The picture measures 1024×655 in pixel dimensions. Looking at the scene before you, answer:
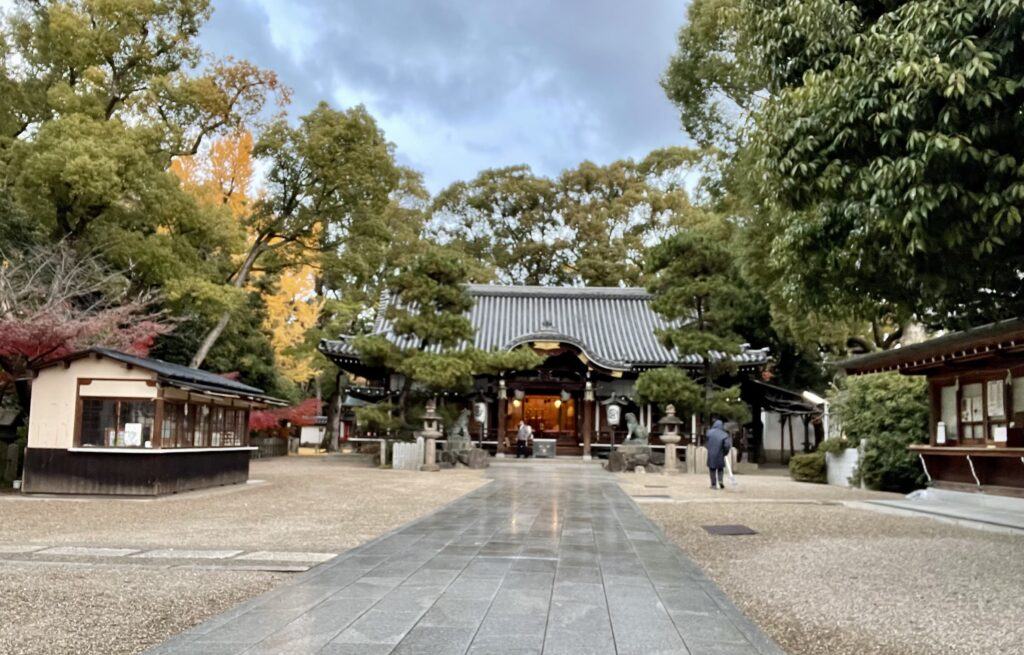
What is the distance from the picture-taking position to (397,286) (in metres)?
20.3

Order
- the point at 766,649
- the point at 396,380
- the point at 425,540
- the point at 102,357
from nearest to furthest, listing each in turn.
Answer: the point at 766,649
the point at 425,540
the point at 102,357
the point at 396,380

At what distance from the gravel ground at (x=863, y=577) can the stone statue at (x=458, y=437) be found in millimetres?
10546

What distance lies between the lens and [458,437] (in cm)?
2092

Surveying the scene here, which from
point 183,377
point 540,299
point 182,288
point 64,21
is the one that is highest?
point 64,21

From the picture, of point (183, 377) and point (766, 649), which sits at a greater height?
point (183, 377)

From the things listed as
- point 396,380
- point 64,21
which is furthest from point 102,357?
point 396,380

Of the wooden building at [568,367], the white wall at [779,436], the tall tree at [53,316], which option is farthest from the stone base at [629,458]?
the tall tree at [53,316]

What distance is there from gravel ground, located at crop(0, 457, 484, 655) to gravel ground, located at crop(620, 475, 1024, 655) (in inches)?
141

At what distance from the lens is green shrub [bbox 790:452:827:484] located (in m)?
17.3

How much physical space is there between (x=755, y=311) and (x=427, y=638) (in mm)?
23513

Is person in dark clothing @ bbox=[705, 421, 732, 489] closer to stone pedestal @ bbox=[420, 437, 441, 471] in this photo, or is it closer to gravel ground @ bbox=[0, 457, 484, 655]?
gravel ground @ bbox=[0, 457, 484, 655]

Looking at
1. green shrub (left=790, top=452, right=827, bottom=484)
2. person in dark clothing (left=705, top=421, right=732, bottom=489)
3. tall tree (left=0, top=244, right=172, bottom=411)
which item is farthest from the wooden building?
tall tree (left=0, top=244, right=172, bottom=411)

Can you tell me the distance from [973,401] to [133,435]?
13396 mm

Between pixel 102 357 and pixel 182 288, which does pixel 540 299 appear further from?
pixel 102 357
